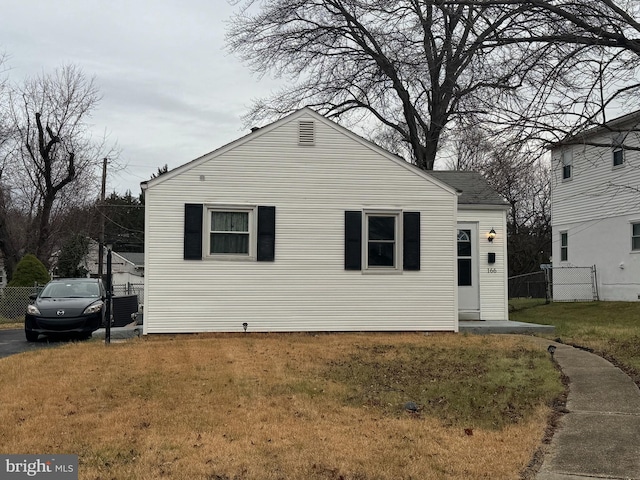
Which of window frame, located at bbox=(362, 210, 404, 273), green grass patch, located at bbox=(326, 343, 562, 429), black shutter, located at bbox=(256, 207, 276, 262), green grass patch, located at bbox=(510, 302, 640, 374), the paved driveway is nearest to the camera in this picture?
green grass patch, located at bbox=(326, 343, 562, 429)

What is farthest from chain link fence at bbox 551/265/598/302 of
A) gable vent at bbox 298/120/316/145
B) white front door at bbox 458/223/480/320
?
gable vent at bbox 298/120/316/145

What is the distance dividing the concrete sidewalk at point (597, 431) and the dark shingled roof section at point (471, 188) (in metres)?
6.38

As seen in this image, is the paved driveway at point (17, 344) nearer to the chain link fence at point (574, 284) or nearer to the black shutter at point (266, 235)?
the black shutter at point (266, 235)

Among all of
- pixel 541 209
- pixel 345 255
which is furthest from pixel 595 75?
pixel 541 209

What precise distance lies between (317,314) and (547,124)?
6.14 meters

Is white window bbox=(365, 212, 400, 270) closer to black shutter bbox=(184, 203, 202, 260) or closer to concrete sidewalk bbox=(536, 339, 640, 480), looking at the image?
black shutter bbox=(184, 203, 202, 260)

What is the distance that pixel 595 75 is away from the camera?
8.38m

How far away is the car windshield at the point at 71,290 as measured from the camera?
547 inches

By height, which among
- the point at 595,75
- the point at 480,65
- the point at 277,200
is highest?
the point at 480,65

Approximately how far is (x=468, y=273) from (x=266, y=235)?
4974 mm

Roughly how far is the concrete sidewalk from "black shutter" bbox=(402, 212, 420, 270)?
5047mm

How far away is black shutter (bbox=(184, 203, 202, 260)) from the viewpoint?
12.0m

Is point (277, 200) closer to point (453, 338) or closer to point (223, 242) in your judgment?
point (223, 242)

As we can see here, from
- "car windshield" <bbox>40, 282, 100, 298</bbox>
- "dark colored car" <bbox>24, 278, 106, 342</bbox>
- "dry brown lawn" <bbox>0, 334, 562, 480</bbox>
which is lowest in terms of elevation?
"dry brown lawn" <bbox>0, 334, 562, 480</bbox>
